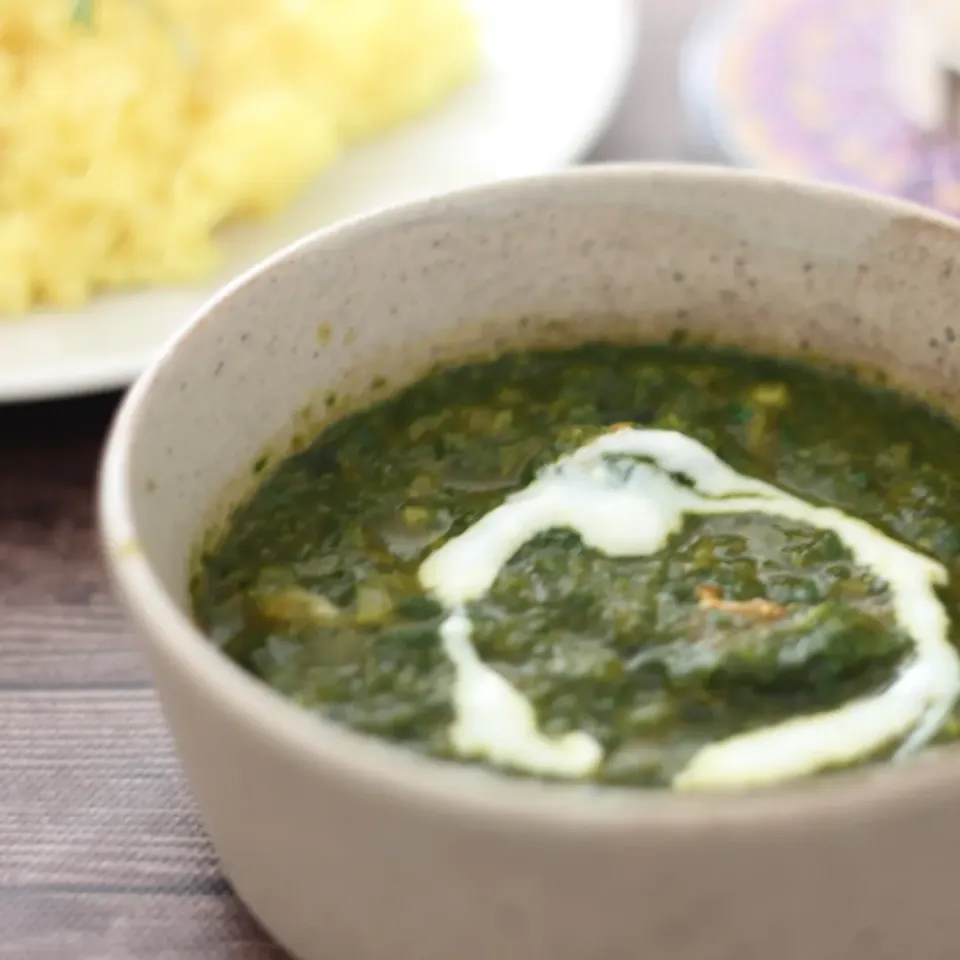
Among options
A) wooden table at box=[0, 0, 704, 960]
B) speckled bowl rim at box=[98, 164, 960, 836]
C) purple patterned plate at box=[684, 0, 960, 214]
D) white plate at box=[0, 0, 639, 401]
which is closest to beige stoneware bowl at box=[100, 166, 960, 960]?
speckled bowl rim at box=[98, 164, 960, 836]

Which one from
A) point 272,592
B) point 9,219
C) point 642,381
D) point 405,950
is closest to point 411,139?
point 9,219

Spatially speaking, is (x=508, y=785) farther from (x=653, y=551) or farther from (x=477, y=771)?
(x=653, y=551)

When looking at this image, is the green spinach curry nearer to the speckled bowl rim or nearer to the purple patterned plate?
the speckled bowl rim

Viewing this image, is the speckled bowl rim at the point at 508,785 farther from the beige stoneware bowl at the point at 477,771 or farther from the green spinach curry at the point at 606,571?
the green spinach curry at the point at 606,571

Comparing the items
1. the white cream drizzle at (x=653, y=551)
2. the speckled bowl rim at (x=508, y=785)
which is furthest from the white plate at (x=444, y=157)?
the speckled bowl rim at (x=508, y=785)

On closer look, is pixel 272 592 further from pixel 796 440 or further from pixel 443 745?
pixel 796 440

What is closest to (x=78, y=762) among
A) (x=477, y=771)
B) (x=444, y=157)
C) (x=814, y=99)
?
(x=477, y=771)
